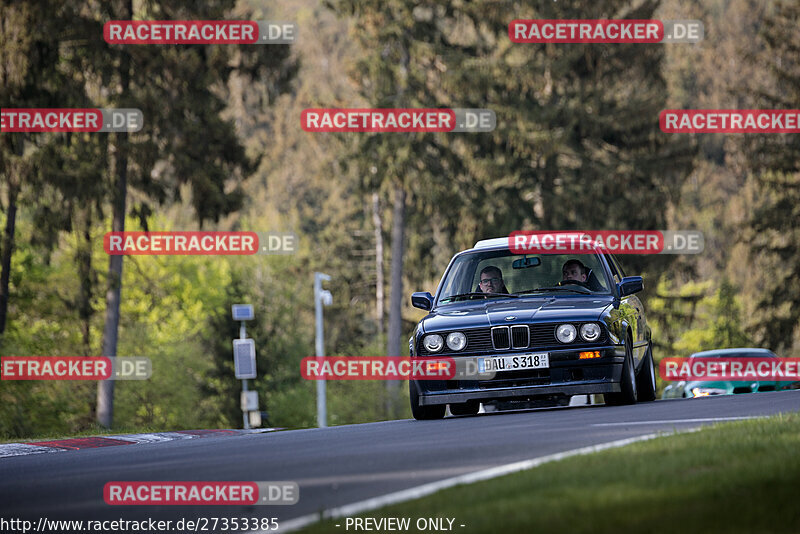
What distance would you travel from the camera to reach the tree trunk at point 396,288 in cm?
4484

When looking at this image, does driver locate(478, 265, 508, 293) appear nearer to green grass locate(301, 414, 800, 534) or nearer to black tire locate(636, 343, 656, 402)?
black tire locate(636, 343, 656, 402)

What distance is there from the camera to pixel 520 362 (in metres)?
12.5

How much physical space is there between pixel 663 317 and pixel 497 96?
987 centimetres

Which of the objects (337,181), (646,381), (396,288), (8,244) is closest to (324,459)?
(646,381)

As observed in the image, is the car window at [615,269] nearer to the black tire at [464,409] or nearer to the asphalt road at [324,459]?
the black tire at [464,409]

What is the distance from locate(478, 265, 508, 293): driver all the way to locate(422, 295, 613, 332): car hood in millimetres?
500

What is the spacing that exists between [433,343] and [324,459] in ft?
14.0

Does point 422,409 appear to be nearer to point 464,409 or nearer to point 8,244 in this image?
point 464,409

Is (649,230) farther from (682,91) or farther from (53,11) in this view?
(682,91)

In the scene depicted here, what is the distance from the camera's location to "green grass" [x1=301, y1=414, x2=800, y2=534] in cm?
564

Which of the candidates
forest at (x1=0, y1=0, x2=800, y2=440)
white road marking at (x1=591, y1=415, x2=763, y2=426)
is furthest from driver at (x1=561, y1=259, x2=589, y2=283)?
forest at (x1=0, y1=0, x2=800, y2=440)

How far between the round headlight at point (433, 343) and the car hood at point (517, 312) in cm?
7

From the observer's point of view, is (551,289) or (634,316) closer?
(551,289)

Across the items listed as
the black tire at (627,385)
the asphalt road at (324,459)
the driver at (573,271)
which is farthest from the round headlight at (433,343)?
the driver at (573,271)
